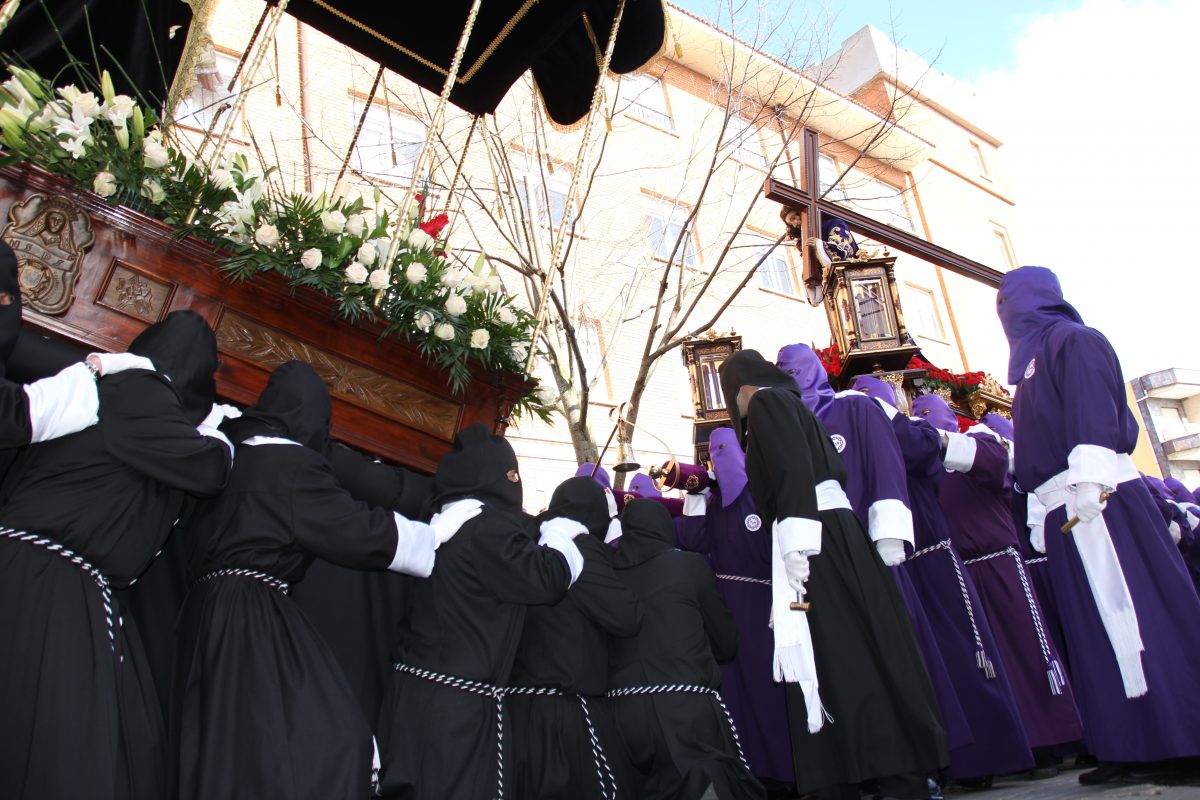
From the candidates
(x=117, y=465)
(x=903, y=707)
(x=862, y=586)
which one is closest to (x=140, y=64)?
(x=117, y=465)

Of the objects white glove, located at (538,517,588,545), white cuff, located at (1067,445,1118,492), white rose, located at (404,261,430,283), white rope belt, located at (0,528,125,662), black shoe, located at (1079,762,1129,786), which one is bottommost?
black shoe, located at (1079,762,1129,786)

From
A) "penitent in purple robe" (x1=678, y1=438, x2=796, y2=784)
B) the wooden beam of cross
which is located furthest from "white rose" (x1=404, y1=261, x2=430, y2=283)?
the wooden beam of cross

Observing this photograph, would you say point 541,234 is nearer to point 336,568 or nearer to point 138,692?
point 336,568

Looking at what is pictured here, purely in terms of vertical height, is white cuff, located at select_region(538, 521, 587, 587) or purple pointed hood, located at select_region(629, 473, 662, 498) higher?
purple pointed hood, located at select_region(629, 473, 662, 498)

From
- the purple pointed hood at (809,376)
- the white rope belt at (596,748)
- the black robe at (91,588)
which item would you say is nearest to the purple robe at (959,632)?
the purple pointed hood at (809,376)

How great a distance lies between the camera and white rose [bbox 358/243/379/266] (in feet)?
13.2

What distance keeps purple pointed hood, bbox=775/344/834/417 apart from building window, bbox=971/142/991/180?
21876mm

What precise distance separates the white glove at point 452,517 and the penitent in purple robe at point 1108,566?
2661 millimetres

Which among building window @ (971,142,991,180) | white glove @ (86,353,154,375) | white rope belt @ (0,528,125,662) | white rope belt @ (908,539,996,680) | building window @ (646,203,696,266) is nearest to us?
white rope belt @ (0,528,125,662)

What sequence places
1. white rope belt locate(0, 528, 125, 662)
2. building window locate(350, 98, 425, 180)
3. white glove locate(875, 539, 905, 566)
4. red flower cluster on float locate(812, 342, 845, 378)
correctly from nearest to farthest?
white rope belt locate(0, 528, 125, 662) → white glove locate(875, 539, 905, 566) → red flower cluster on float locate(812, 342, 845, 378) → building window locate(350, 98, 425, 180)

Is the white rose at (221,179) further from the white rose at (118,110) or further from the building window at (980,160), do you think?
the building window at (980,160)

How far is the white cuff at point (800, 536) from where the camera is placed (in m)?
3.74

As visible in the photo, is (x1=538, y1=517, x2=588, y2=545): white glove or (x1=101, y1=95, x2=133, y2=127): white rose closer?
(x1=101, y1=95, x2=133, y2=127): white rose

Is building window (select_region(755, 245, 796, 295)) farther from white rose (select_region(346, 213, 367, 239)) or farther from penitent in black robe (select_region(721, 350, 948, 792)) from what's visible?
white rose (select_region(346, 213, 367, 239))
